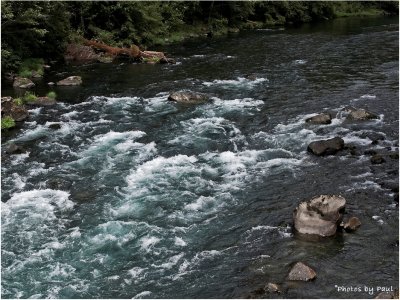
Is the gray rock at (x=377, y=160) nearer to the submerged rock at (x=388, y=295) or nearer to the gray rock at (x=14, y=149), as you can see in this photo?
the submerged rock at (x=388, y=295)

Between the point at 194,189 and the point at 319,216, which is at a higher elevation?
the point at 319,216

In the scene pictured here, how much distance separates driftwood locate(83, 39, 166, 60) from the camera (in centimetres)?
3400

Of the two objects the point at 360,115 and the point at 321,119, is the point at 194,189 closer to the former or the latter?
the point at 321,119

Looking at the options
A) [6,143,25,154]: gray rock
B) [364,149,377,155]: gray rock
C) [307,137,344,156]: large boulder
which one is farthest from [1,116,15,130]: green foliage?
[364,149,377,155]: gray rock

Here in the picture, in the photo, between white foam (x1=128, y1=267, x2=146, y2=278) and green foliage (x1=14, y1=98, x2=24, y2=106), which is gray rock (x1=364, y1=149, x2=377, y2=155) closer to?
white foam (x1=128, y1=267, x2=146, y2=278)

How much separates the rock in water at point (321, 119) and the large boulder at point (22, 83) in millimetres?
16111

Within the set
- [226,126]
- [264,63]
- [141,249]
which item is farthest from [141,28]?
[141,249]

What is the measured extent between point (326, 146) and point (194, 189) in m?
5.36

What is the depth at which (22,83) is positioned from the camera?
88.5 feet

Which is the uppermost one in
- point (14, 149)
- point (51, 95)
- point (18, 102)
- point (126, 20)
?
point (126, 20)

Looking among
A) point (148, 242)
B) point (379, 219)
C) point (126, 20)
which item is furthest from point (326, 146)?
point (126, 20)

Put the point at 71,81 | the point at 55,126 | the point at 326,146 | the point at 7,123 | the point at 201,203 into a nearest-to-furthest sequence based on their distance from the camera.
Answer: the point at 201,203
the point at 326,146
the point at 7,123
the point at 55,126
the point at 71,81

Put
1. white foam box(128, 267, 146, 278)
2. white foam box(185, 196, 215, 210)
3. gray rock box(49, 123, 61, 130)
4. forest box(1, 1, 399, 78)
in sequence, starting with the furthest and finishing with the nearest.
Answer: forest box(1, 1, 399, 78) < gray rock box(49, 123, 61, 130) < white foam box(185, 196, 215, 210) < white foam box(128, 267, 146, 278)

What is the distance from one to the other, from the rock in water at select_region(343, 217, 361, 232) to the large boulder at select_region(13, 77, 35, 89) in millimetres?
20671
